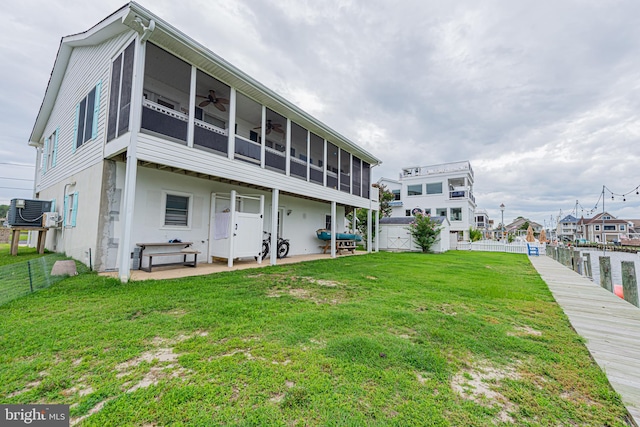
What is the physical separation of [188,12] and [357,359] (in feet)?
37.2

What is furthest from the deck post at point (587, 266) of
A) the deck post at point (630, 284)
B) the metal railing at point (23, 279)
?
the metal railing at point (23, 279)

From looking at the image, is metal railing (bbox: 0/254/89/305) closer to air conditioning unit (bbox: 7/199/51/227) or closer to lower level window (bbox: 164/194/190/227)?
lower level window (bbox: 164/194/190/227)

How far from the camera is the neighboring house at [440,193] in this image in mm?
26719

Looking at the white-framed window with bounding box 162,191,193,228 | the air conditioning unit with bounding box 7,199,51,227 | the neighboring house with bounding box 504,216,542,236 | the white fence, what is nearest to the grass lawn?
the white-framed window with bounding box 162,191,193,228

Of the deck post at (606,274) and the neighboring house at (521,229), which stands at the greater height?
the neighboring house at (521,229)

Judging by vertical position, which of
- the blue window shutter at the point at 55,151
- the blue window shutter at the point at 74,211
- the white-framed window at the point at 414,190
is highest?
the white-framed window at the point at 414,190

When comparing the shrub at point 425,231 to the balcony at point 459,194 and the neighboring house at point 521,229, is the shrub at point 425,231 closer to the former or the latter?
the balcony at point 459,194

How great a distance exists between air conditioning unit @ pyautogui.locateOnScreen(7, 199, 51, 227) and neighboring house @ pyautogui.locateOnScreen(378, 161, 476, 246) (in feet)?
84.3

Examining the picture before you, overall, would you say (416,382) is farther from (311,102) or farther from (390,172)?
(390,172)

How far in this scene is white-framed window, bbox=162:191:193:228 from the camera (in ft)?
24.4

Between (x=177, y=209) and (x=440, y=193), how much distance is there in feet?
88.9

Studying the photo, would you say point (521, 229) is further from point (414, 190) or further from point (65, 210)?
point (65, 210)

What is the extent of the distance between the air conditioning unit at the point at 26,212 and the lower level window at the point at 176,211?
5.52 m

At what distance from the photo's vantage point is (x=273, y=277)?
21.5ft
